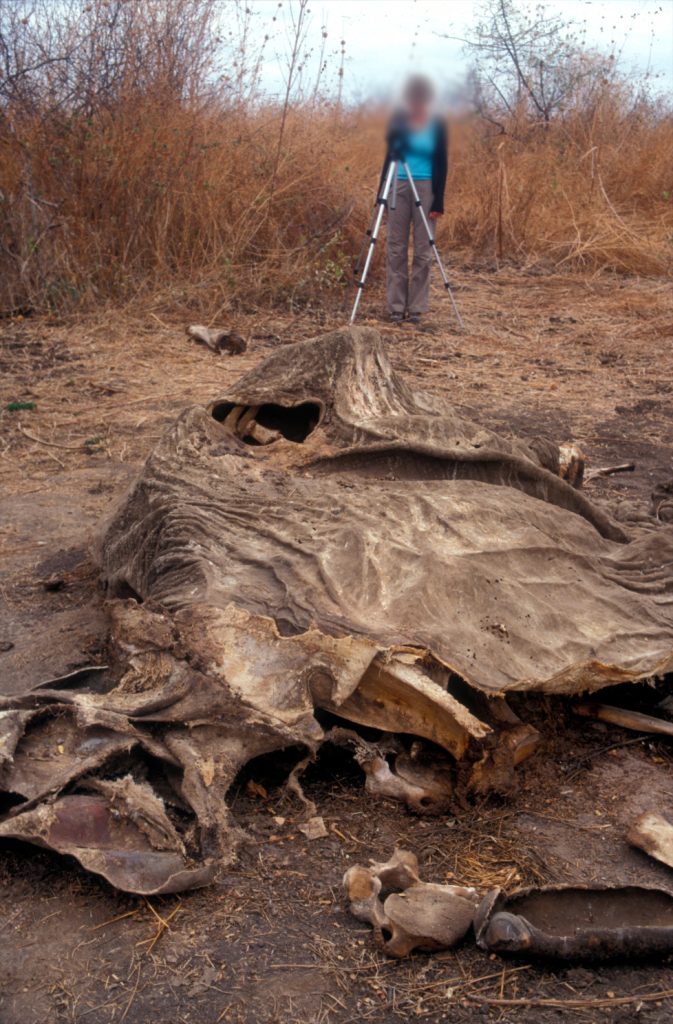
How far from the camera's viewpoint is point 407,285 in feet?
31.5

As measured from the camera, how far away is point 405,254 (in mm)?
9406

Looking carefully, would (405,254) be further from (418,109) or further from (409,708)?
(409,708)

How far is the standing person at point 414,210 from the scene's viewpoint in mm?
8102

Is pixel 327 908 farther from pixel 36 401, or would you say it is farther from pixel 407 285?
pixel 407 285

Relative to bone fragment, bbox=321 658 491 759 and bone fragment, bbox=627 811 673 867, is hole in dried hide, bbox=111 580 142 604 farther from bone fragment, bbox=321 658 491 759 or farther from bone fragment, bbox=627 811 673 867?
bone fragment, bbox=627 811 673 867

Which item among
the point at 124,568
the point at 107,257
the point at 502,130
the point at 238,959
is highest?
the point at 502,130

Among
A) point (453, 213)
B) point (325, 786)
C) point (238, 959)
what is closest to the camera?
point (238, 959)

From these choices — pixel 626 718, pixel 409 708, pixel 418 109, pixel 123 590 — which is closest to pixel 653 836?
pixel 626 718

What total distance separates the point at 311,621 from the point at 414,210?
7.01 m

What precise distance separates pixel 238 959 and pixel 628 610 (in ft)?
5.38

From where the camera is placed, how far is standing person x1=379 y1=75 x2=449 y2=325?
319 inches

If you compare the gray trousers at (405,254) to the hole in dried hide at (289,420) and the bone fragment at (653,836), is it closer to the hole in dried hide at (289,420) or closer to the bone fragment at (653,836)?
the hole in dried hide at (289,420)

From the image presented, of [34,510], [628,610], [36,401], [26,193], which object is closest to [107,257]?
[26,193]

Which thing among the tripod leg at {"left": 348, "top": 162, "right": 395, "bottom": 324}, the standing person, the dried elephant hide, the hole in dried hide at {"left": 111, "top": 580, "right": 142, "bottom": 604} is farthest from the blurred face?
the hole in dried hide at {"left": 111, "top": 580, "right": 142, "bottom": 604}
